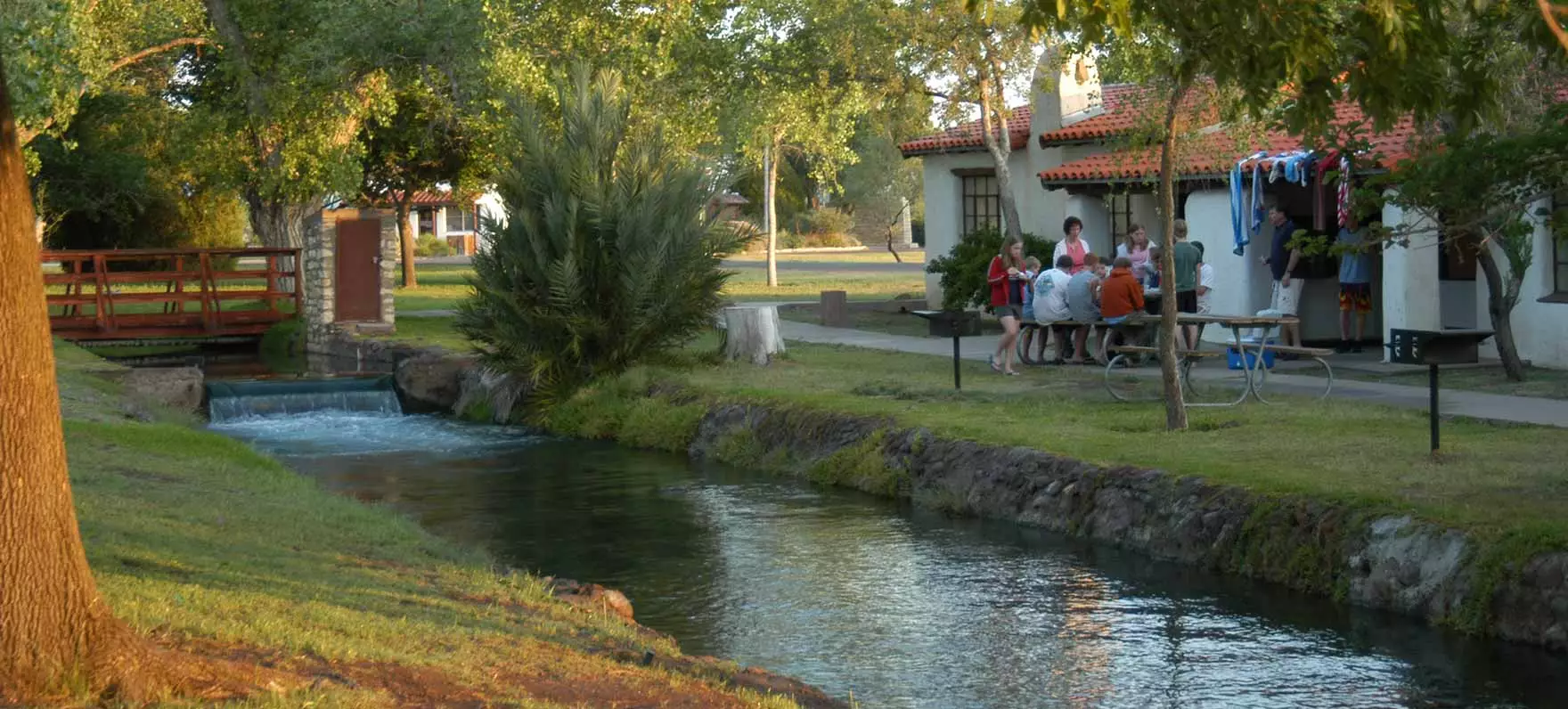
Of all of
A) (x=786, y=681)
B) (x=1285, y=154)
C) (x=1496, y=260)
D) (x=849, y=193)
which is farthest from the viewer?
(x=849, y=193)

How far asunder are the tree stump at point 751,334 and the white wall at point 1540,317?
25.9 ft

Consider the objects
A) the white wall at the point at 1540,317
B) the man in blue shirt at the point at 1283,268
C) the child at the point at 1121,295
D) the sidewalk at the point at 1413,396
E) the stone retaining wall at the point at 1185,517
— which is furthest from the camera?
the man in blue shirt at the point at 1283,268

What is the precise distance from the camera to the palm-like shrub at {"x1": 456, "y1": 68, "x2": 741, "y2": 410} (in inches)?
759

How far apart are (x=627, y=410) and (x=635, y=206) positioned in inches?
89.8

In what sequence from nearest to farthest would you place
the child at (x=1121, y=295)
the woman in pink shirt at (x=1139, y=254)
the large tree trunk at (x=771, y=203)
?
the child at (x=1121, y=295)
the woman in pink shirt at (x=1139, y=254)
the large tree trunk at (x=771, y=203)

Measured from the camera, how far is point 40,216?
35.4 metres

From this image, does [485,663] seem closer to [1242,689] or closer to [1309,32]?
[1242,689]

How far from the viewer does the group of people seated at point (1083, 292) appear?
18.2 meters

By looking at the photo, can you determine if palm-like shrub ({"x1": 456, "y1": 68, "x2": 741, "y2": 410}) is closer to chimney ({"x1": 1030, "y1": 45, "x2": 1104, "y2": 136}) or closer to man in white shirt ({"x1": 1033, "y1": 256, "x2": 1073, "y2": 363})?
man in white shirt ({"x1": 1033, "y1": 256, "x2": 1073, "y2": 363})

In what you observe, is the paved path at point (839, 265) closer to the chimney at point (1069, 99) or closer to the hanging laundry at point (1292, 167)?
the chimney at point (1069, 99)

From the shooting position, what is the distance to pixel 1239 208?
2094cm

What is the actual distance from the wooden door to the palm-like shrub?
8.40m

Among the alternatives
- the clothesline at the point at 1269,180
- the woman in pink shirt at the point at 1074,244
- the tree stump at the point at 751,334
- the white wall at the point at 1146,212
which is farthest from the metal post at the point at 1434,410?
the white wall at the point at 1146,212

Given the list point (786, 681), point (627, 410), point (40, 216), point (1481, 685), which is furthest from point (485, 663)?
point (40, 216)
